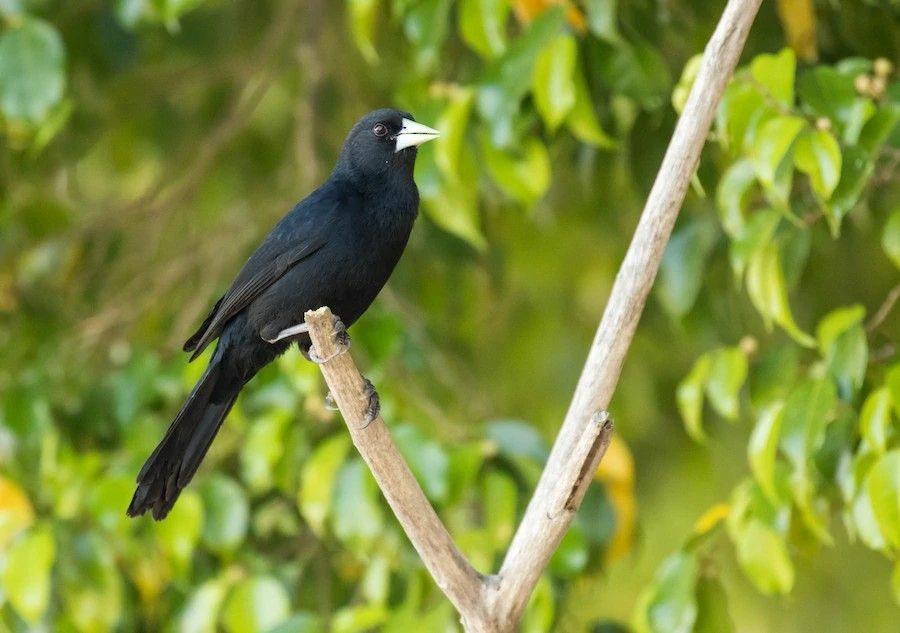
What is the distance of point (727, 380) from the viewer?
3.03m

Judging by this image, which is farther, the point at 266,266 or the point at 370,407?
the point at 266,266

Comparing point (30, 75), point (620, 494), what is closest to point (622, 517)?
point (620, 494)

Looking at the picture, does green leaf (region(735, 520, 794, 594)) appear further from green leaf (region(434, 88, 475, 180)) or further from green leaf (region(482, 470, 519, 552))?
green leaf (region(434, 88, 475, 180))

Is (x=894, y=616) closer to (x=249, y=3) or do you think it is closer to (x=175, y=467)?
(x=175, y=467)

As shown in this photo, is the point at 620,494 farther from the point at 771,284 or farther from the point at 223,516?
the point at 223,516

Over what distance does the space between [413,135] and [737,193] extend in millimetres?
809

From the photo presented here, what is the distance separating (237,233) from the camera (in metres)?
4.40

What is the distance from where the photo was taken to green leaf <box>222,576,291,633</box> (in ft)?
11.0

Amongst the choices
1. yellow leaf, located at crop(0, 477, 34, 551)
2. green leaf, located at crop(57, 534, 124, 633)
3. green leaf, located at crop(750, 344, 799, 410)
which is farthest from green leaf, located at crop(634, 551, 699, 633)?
yellow leaf, located at crop(0, 477, 34, 551)

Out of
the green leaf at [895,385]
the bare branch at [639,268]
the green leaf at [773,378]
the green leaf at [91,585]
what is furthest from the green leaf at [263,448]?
the green leaf at [895,385]

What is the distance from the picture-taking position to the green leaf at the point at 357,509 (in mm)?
3260

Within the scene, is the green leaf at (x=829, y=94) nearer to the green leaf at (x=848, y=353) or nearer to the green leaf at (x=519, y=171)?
the green leaf at (x=848, y=353)

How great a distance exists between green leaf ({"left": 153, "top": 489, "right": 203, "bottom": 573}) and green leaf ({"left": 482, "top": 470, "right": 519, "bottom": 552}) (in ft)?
2.57

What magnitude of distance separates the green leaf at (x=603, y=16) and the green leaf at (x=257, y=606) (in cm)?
166
